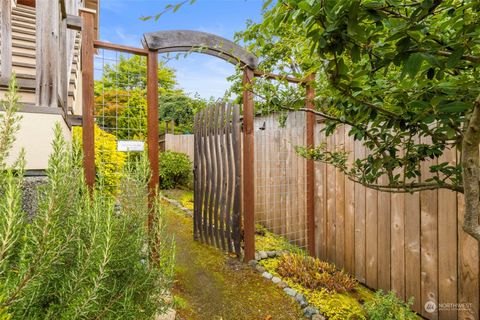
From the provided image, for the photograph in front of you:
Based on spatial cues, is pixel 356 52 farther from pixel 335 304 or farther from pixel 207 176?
pixel 207 176

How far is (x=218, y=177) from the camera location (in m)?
3.48

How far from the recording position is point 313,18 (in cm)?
66

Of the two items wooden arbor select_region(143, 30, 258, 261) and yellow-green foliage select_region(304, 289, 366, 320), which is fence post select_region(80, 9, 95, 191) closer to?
wooden arbor select_region(143, 30, 258, 261)

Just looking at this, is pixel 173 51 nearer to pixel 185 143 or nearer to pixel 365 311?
pixel 365 311

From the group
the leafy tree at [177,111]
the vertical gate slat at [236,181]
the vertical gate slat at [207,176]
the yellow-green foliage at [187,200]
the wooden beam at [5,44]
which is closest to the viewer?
the wooden beam at [5,44]

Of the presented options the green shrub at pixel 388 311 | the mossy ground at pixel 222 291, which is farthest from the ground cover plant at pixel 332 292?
the mossy ground at pixel 222 291

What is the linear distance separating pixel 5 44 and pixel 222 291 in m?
2.53

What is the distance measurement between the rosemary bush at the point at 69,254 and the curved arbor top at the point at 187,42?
170 cm

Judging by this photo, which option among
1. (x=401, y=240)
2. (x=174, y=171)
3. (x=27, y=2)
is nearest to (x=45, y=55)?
(x=401, y=240)

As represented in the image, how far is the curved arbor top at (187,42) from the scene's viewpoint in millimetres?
2473

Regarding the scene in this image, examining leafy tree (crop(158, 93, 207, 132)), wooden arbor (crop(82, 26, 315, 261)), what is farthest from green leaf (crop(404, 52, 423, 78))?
leafy tree (crop(158, 93, 207, 132))

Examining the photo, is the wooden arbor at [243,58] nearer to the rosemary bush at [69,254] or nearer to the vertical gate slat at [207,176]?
the vertical gate slat at [207,176]

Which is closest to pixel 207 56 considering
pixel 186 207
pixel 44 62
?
pixel 44 62

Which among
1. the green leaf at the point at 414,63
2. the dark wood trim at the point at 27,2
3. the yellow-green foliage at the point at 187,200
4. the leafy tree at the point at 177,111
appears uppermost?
the dark wood trim at the point at 27,2
